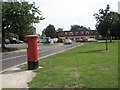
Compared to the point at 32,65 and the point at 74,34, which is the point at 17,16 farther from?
the point at 74,34

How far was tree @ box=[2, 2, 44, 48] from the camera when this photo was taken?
20422 mm

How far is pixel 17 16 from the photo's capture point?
68.3 feet

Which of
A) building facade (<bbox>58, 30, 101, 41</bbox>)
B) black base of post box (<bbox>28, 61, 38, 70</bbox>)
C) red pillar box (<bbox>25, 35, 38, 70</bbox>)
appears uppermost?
building facade (<bbox>58, 30, 101, 41</bbox>)

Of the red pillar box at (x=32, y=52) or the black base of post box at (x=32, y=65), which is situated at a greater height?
the red pillar box at (x=32, y=52)

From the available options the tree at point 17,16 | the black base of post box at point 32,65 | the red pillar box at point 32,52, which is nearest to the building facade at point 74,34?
the tree at point 17,16

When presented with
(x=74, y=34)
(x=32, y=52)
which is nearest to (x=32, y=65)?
(x=32, y=52)

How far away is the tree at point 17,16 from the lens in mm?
20422

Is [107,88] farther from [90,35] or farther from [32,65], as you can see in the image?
[90,35]

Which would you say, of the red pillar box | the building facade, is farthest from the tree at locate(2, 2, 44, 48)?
the building facade

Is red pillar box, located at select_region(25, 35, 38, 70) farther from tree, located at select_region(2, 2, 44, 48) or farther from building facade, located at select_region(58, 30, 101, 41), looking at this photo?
building facade, located at select_region(58, 30, 101, 41)

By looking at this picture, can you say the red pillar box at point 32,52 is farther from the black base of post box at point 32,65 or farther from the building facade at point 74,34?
the building facade at point 74,34

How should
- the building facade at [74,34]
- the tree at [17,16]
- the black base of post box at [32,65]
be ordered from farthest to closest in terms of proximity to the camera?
the building facade at [74,34]
the tree at [17,16]
the black base of post box at [32,65]

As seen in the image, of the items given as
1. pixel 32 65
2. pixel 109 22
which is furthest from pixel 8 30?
pixel 32 65

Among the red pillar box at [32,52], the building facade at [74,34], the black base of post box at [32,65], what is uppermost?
the building facade at [74,34]
